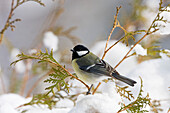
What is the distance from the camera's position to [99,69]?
0.40m

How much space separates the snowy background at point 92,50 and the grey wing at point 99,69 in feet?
0.08

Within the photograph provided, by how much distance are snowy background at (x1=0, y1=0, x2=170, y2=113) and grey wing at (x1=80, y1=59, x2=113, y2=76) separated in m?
0.02

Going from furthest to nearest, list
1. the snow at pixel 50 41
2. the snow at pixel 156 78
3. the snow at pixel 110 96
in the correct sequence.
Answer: the snow at pixel 50 41, the snow at pixel 156 78, the snow at pixel 110 96

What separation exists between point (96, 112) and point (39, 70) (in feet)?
1.70

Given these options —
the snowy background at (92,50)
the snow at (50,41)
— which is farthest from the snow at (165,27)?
the snow at (50,41)

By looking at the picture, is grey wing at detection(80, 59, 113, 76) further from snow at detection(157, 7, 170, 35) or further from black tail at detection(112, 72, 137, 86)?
snow at detection(157, 7, 170, 35)

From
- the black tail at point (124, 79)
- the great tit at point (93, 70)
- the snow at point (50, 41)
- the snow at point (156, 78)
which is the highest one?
the snow at point (50, 41)

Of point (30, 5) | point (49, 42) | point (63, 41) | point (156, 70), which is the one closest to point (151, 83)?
point (156, 70)

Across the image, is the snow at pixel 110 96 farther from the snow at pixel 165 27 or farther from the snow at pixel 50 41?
the snow at pixel 50 41

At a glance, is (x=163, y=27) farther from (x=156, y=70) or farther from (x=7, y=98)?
(x=7, y=98)

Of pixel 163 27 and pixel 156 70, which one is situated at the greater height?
pixel 163 27

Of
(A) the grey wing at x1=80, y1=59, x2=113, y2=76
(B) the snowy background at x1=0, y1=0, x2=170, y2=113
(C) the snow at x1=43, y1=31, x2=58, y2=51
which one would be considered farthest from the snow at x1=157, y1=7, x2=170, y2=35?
(C) the snow at x1=43, y1=31, x2=58, y2=51

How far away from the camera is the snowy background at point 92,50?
14.0 inches

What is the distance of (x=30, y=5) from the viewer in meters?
2.05
